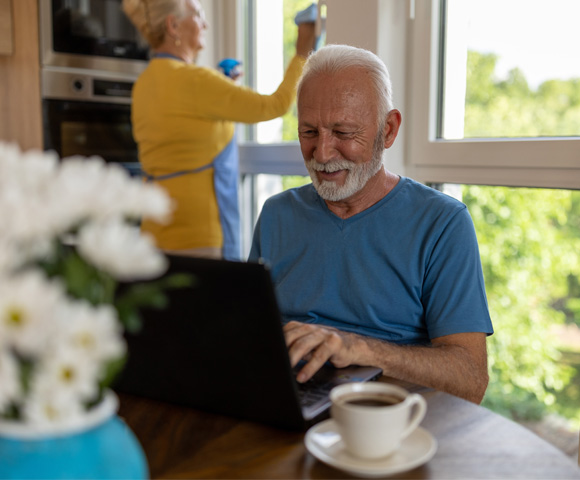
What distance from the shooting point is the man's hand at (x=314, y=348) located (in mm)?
1012

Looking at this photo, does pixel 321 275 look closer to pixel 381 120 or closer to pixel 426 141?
pixel 381 120

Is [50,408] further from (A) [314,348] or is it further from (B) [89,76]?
(B) [89,76]

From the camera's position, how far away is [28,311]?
45cm

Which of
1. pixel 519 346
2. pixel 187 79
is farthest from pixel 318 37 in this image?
pixel 519 346

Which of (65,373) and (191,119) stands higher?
(191,119)

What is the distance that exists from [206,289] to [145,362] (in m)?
0.21

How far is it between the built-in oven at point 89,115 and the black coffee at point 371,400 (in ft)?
6.87

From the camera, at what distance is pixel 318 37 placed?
2162 mm

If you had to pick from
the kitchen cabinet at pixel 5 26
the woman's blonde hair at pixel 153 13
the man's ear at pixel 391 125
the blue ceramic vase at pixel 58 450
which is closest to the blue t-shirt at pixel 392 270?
the man's ear at pixel 391 125

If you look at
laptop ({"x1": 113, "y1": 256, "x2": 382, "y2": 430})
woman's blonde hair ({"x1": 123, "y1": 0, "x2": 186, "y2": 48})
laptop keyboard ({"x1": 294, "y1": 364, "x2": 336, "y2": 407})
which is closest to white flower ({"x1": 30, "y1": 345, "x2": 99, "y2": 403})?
laptop ({"x1": 113, "y1": 256, "x2": 382, "y2": 430})

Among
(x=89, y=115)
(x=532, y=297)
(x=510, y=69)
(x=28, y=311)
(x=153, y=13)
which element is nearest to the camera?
(x=28, y=311)

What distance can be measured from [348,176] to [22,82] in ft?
5.17

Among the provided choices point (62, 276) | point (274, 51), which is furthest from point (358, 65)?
point (274, 51)

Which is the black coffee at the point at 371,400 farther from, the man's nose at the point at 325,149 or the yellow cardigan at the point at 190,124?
the yellow cardigan at the point at 190,124
